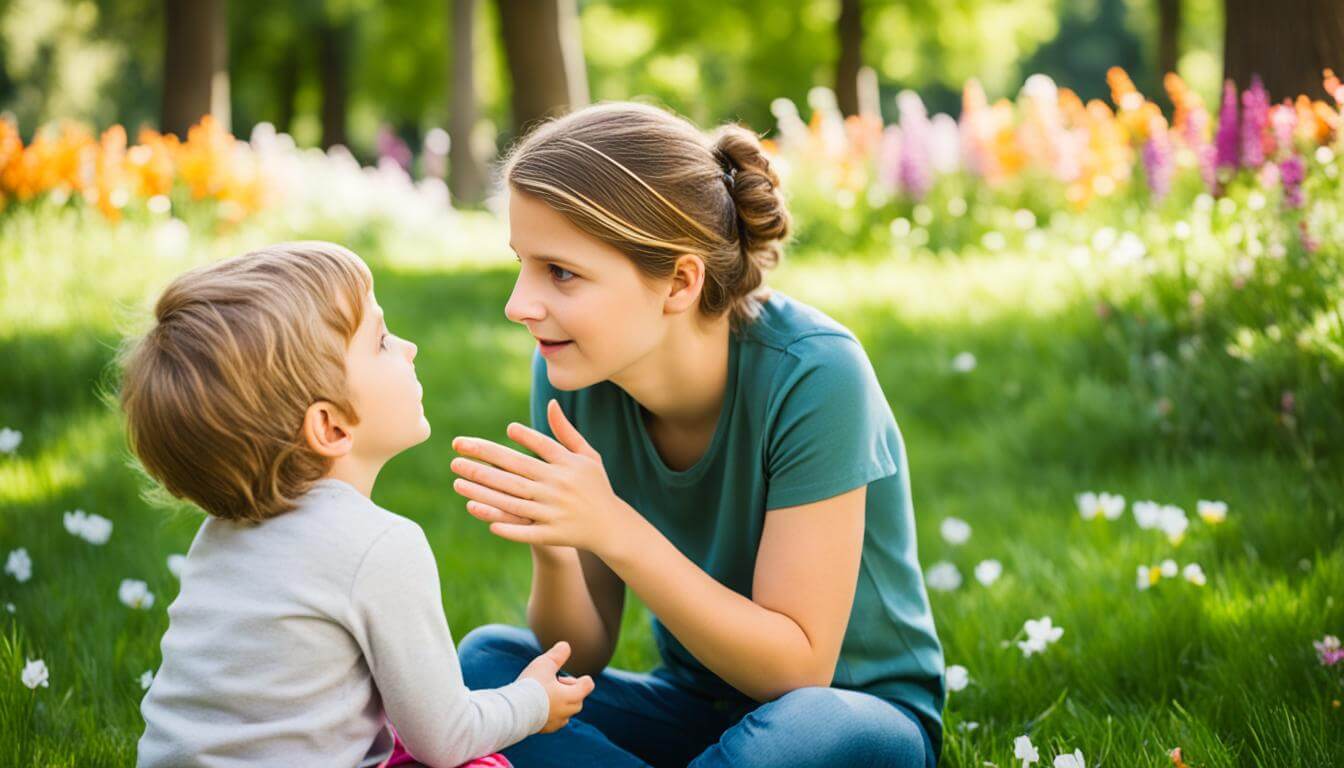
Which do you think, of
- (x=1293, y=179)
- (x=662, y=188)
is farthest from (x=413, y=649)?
(x=1293, y=179)

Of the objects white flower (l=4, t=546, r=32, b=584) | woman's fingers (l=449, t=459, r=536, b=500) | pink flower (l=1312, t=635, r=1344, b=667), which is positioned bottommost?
white flower (l=4, t=546, r=32, b=584)

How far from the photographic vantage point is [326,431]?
165 centimetres

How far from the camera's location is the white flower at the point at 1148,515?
9.75 feet

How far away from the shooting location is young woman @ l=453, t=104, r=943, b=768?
1.77 metres

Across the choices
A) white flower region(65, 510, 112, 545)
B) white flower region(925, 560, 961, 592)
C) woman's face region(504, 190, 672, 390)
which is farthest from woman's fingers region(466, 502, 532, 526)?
white flower region(65, 510, 112, 545)

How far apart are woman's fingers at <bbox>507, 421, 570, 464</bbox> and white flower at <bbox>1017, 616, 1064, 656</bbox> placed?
116cm

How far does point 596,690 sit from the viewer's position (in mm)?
2248

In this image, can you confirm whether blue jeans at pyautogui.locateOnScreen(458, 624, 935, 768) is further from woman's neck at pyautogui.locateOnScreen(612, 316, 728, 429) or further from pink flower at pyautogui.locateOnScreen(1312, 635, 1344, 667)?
pink flower at pyautogui.locateOnScreen(1312, 635, 1344, 667)

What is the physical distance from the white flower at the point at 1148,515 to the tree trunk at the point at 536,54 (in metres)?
8.65

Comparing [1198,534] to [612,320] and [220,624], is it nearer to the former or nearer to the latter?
[612,320]

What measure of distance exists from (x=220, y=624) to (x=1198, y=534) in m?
2.41

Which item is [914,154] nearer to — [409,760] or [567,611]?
[567,611]

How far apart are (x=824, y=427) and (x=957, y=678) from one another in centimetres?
80

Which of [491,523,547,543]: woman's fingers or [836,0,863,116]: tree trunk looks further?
[836,0,863,116]: tree trunk
